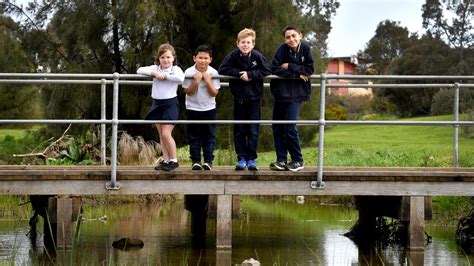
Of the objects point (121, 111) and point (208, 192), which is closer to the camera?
point (208, 192)

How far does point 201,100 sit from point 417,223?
317cm

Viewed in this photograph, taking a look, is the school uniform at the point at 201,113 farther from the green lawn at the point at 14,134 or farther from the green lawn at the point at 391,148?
the green lawn at the point at 14,134

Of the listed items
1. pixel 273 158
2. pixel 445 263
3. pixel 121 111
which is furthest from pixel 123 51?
pixel 445 263

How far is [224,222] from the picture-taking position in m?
12.6

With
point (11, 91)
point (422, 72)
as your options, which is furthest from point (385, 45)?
point (11, 91)

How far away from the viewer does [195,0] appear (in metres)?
26.7

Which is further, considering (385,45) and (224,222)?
(385,45)

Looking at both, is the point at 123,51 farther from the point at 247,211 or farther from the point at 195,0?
the point at 247,211

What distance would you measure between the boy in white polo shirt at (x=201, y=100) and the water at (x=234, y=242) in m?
1.28

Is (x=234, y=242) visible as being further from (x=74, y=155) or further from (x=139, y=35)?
(x=139, y=35)

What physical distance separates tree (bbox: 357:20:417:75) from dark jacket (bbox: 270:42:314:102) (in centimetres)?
6697

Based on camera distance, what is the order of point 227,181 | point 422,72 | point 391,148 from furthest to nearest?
point 422,72 < point 391,148 < point 227,181

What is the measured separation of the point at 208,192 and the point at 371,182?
6.67ft

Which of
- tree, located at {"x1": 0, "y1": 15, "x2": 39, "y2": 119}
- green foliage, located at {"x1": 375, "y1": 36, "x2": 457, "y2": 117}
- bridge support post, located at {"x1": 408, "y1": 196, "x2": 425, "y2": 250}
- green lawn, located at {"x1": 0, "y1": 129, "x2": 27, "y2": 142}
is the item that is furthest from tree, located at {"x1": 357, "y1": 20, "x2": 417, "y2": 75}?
bridge support post, located at {"x1": 408, "y1": 196, "x2": 425, "y2": 250}
